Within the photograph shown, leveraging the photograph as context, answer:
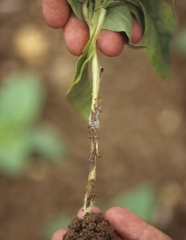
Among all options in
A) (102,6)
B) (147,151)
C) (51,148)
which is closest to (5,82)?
(51,148)

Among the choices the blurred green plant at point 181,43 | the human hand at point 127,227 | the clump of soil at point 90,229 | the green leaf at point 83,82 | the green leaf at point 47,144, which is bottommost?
the clump of soil at point 90,229

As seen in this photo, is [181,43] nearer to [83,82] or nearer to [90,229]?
[83,82]

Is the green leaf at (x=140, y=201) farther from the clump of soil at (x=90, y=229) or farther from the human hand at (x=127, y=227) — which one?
the clump of soil at (x=90, y=229)

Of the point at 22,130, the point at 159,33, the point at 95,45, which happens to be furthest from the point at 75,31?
the point at 22,130

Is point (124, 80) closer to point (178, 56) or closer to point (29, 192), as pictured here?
point (178, 56)

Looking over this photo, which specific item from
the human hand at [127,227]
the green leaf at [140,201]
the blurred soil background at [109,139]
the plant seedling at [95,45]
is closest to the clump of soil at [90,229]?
the plant seedling at [95,45]

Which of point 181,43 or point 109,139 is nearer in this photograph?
point 109,139

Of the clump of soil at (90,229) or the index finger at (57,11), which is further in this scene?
the index finger at (57,11)
